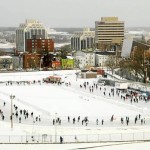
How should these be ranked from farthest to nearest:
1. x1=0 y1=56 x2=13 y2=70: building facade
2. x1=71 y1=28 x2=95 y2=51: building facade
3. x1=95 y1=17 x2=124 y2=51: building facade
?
1. x1=71 y1=28 x2=95 y2=51: building facade
2. x1=95 y1=17 x2=124 y2=51: building facade
3. x1=0 y1=56 x2=13 y2=70: building facade

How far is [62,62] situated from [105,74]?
78.3 feet

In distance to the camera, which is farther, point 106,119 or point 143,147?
point 106,119

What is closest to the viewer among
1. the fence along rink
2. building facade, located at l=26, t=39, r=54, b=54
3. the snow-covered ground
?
the fence along rink

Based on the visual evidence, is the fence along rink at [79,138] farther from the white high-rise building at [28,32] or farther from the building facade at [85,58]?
the white high-rise building at [28,32]

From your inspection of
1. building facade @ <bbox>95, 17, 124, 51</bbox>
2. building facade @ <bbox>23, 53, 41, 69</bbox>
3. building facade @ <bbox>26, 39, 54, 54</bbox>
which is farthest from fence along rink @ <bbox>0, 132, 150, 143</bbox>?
building facade @ <bbox>95, 17, 124, 51</bbox>

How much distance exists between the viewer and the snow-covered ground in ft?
103

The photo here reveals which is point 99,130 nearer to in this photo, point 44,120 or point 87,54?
point 44,120

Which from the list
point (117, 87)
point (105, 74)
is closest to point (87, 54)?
point (105, 74)

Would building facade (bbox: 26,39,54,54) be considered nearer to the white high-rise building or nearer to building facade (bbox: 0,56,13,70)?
building facade (bbox: 0,56,13,70)

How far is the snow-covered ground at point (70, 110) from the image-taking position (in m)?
31.4

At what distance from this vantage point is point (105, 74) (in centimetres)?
7475

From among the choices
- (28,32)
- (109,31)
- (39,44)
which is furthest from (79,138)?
(28,32)

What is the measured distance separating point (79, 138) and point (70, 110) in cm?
1224

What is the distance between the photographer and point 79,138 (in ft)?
94.7
